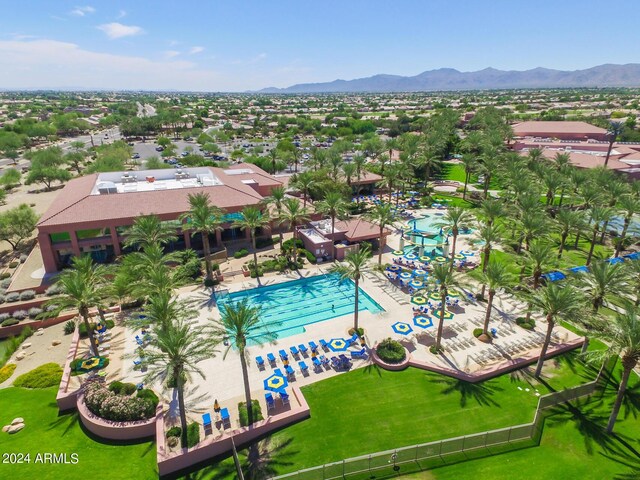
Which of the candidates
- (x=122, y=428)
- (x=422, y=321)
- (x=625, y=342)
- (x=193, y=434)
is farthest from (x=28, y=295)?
(x=625, y=342)

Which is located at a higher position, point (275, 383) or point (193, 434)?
point (193, 434)

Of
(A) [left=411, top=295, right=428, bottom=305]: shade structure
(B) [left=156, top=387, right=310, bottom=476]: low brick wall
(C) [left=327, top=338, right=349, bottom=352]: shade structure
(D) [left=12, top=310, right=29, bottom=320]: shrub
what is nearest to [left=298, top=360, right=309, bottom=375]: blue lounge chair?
(C) [left=327, top=338, right=349, bottom=352]: shade structure

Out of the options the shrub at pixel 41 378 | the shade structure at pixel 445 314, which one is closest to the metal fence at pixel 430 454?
the shade structure at pixel 445 314

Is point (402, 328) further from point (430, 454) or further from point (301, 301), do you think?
point (430, 454)

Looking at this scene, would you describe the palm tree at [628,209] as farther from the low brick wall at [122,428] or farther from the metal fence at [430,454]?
the low brick wall at [122,428]

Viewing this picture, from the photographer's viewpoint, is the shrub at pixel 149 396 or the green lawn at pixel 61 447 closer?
the green lawn at pixel 61 447
